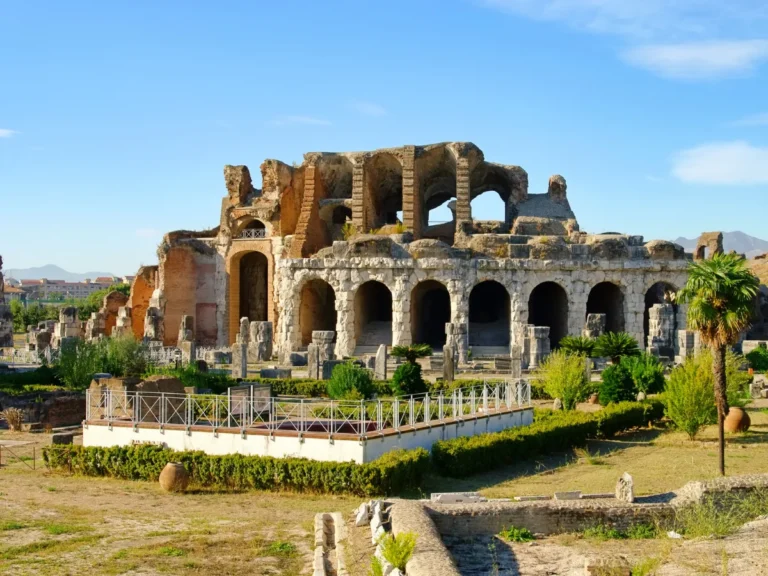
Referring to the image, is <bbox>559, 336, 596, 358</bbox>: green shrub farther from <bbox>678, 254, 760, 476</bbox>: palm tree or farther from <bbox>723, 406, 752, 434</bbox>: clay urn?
<bbox>678, 254, 760, 476</bbox>: palm tree

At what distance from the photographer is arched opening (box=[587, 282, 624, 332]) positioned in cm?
3819

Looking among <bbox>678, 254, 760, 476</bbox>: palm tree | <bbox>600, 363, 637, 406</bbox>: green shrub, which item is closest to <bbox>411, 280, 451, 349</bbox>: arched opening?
<bbox>600, 363, 637, 406</bbox>: green shrub

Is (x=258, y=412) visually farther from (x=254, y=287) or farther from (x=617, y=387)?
(x=254, y=287)

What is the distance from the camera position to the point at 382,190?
47.1 m

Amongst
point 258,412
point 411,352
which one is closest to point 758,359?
point 411,352

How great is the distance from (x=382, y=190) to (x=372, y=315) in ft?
24.6

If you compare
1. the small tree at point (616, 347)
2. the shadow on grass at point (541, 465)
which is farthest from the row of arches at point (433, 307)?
the shadow on grass at point (541, 465)

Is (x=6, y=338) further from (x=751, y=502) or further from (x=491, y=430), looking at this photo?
(x=751, y=502)

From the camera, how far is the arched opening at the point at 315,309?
1583 inches

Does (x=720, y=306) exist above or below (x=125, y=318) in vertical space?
below

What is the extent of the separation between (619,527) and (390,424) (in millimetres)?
7567

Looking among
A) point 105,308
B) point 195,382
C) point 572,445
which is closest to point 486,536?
point 572,445

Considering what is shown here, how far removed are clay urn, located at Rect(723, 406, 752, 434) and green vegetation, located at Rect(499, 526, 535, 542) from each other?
10992mm

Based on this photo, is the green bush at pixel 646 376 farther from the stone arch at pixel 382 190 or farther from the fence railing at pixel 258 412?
the stone arch at pixel 382 190
